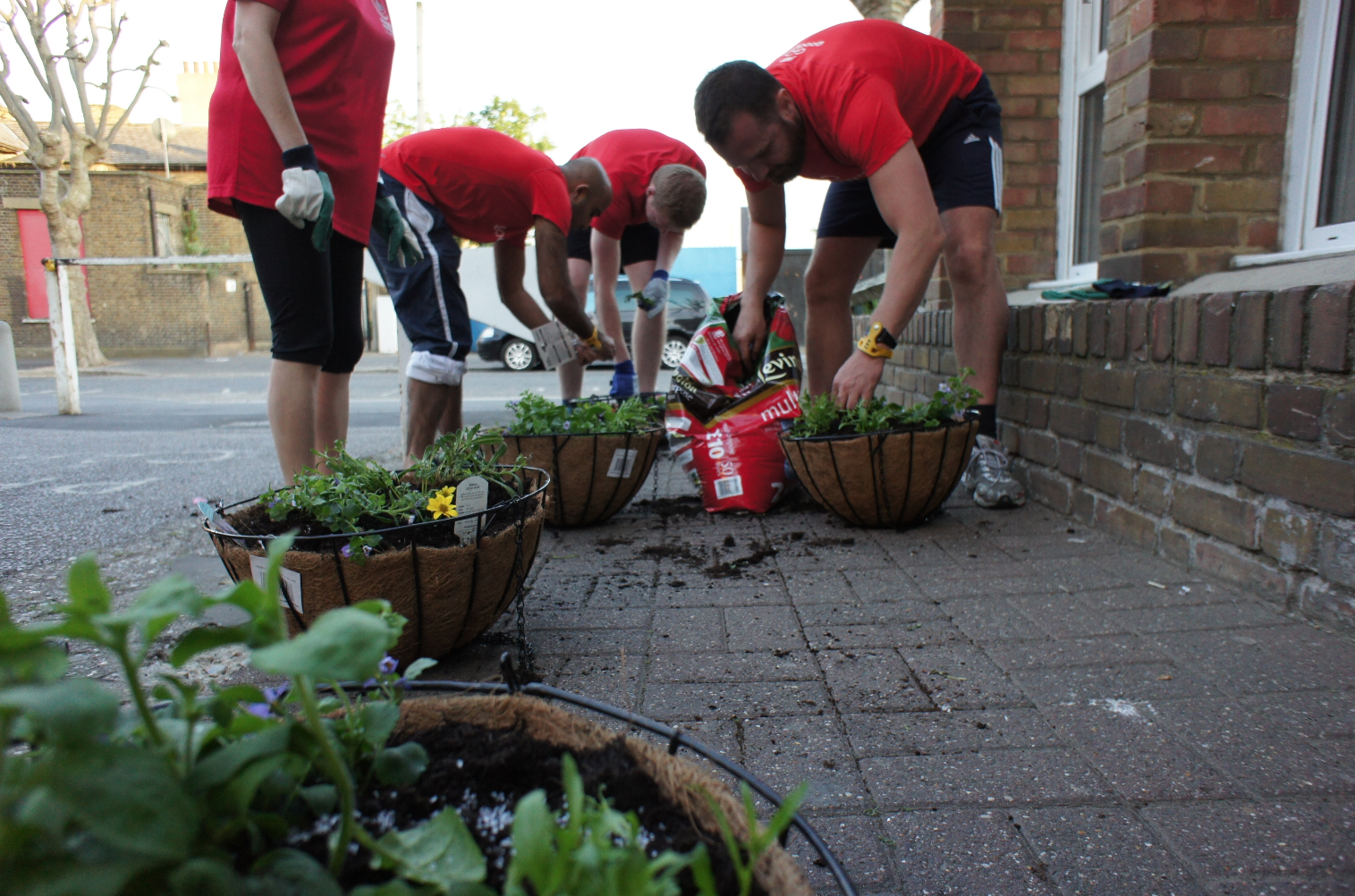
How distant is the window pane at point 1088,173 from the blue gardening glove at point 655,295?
6.81 ft

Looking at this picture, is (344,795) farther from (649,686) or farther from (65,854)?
(649,686)

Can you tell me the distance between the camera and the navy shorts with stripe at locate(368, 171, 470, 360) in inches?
128

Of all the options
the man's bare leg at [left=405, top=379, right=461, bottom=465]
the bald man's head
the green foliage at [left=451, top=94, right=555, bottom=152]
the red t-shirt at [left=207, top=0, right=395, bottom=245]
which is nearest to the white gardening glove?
the red t-shirt at [left=207, top=0, right=395, bottom=245]

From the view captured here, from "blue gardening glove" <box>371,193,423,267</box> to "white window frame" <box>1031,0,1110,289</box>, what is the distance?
8.78 ft

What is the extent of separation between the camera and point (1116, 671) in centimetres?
149

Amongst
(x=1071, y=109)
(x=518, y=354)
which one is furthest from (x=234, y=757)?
(x=518, y=354)

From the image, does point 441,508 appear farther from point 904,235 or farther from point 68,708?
point 904,235

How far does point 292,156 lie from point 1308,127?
2759 mm

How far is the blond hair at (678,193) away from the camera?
12.8 feet

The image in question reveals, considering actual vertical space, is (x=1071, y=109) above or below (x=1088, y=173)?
above

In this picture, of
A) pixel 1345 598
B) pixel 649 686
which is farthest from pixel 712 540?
pixel 1345 598

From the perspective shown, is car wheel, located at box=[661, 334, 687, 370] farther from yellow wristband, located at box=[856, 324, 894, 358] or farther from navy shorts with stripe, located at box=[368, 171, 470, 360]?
yellow wristband, located at box=[856, 324, 894, 358]

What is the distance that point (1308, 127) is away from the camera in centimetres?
228

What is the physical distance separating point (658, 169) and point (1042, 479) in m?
2.43
